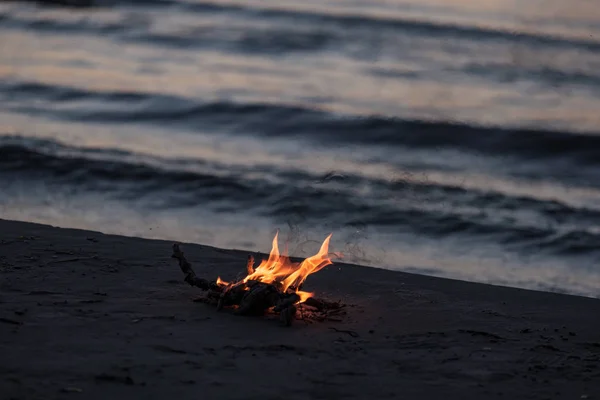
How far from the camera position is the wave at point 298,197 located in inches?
426

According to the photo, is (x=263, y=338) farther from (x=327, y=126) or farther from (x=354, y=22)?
(x=354, y=22)

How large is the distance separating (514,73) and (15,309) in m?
11.7

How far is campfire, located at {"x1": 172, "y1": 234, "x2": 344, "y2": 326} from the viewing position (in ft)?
24.5

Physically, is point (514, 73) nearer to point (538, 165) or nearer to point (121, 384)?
point (538, 165)

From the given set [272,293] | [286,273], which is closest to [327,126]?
[286,273]

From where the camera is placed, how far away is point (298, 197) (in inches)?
461

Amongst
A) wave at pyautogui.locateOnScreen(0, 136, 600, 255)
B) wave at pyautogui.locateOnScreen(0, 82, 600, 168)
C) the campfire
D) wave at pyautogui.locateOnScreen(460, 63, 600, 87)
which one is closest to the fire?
the campfire

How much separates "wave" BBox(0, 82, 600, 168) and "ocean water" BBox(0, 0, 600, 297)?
39 mm

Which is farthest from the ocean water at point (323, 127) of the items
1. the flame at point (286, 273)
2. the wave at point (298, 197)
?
the flame at point (286, 273)

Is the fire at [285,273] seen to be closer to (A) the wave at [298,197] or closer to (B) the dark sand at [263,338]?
(B) the dark sand at [263,338]

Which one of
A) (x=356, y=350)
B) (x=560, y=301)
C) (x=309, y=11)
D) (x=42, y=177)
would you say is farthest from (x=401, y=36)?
(x=356, y=350)

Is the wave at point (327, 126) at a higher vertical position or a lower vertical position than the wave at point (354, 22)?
lower

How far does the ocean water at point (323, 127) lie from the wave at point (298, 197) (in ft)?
0.10

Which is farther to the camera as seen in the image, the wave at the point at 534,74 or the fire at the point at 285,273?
the wave at the point at 534,74
